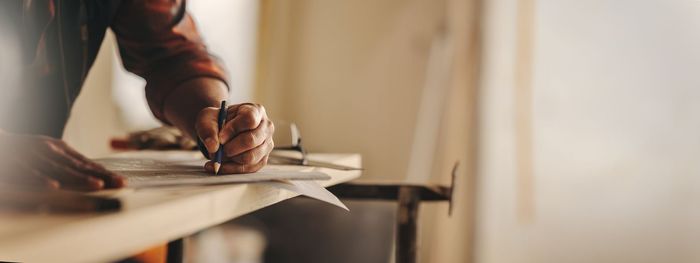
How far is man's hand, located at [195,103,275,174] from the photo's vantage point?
62 cm

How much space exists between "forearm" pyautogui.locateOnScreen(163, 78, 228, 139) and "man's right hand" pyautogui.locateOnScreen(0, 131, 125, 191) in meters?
0.39

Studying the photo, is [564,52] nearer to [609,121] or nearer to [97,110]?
[609,121]

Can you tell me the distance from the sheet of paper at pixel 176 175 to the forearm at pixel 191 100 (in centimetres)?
11

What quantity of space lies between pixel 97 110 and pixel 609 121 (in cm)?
155

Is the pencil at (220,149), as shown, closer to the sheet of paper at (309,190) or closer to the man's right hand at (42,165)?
the sheet of paper at (309,190)

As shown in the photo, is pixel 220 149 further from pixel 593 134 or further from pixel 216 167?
pixel 593 134

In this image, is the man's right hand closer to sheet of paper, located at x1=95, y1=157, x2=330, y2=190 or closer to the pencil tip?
sheet of paper, located at x1=95, y1=157, x2=330, y2=190

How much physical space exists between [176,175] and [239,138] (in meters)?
0.07

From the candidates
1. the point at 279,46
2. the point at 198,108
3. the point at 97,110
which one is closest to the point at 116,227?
the point at 198,108

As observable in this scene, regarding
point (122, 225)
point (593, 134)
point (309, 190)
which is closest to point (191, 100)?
point (309, 190)

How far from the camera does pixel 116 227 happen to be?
0.33 metres

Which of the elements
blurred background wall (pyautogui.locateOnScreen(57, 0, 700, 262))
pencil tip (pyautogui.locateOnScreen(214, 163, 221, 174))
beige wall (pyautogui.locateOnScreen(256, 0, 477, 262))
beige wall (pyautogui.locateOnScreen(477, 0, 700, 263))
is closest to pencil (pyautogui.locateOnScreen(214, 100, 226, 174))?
pencil tip (pyautogui.locateOnScreen(214, 163, 221, 174))

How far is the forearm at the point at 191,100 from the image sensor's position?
836 millimetres

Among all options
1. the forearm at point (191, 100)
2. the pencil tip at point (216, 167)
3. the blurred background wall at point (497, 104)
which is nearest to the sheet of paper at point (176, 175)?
the pencil tip at point (216, 167)
